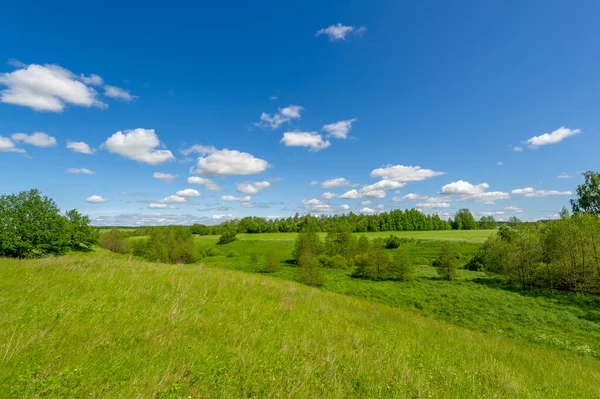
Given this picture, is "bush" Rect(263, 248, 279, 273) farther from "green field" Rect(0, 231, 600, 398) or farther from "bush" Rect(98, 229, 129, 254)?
"bush" Rect(98, 229, 129, 254)

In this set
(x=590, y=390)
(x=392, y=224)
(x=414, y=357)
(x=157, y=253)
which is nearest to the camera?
(x=414, y=357)

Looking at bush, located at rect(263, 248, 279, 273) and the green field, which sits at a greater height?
the green field

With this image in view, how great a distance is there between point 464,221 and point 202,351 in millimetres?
165416

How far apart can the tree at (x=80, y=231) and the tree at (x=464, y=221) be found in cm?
16212

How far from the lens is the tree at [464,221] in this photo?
14000cm

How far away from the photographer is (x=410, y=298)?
37.6 meters

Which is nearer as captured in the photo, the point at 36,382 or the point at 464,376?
the point at 36,382

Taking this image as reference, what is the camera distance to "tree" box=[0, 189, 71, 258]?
43.6 m

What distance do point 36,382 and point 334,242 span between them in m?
77.0

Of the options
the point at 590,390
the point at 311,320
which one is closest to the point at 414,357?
the point at 311,320

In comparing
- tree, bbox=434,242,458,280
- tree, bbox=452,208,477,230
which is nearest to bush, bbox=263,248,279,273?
tree, bbox=434,242,458,280

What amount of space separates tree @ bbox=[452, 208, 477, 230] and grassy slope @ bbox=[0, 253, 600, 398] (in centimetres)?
15518

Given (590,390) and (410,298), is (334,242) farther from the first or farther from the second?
(590,390)

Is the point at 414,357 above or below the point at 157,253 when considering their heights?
above
